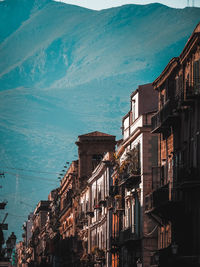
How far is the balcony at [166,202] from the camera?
35.2 m

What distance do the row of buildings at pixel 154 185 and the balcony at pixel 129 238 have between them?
0.07 m

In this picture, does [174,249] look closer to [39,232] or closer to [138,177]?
[138,177]

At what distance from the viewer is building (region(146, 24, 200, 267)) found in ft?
109

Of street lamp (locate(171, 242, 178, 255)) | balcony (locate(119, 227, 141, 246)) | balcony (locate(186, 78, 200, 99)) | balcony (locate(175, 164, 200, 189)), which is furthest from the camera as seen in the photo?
balcony (locate(119, 227, 141, 246))

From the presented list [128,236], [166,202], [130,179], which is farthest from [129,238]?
[166,202]

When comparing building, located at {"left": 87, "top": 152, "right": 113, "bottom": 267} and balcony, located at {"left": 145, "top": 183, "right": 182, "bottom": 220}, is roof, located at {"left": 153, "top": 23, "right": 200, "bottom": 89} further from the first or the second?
building, located at {"left": 87, "top": 152, "right": 113, "bottom": 267}

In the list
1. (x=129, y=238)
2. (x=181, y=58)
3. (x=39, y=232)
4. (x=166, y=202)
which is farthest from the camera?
(x=39, y=232)

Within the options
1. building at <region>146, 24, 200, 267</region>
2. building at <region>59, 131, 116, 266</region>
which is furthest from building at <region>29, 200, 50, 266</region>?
building at <region>146, 24, 200, 267</region>

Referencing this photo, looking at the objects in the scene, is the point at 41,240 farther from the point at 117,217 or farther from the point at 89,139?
the point at 117,217

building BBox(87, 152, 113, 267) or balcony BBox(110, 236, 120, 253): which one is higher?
building BBox(87, 152, 113, 267)

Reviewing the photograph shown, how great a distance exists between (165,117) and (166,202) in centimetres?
589

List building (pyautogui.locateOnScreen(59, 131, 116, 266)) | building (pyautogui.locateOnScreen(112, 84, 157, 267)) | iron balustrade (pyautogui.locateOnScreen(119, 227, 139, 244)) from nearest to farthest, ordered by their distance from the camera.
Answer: building (pyautogui.locateOnScreen(112, 84, 157, 267)), iron balustrade (pyautogui.locateOnScreen(119, 227, 139, 244)), building (pyautogui.locateOnScreen(59, 131, 116, 266))

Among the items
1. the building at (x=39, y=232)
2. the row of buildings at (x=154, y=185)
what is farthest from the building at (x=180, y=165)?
the building at (x=39, y=232)

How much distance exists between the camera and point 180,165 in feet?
119
